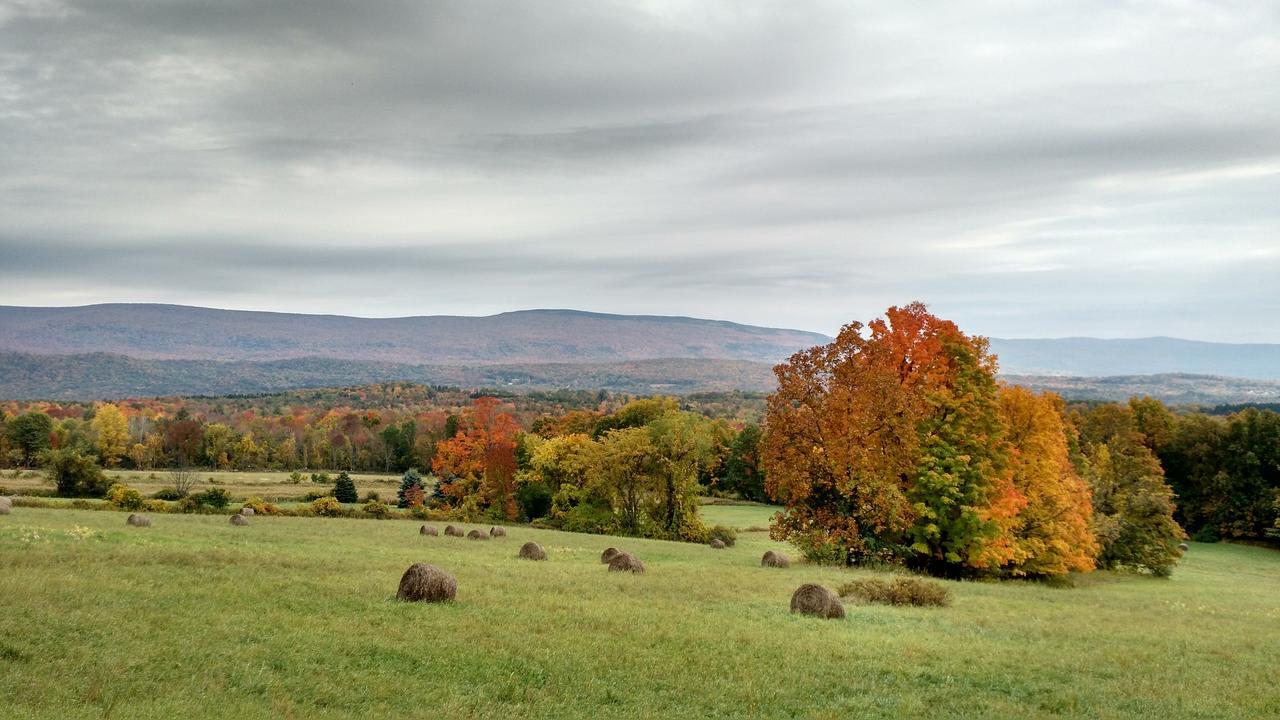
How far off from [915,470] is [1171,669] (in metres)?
19.9

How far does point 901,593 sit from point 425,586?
15573 millimetres

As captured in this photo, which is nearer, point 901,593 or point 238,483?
point 901,593

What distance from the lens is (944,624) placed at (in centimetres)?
2369

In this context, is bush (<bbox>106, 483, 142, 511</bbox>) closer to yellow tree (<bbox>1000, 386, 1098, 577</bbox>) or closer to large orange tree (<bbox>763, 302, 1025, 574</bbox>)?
large orange tree (<bbox>763, 302, 1025, 574</bbox>)

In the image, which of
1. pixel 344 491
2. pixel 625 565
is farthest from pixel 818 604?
pixel 344 491

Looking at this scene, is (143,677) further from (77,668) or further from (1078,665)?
(1078,665)

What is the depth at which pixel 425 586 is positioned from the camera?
845 inches

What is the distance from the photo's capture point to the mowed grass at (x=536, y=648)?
14.0m

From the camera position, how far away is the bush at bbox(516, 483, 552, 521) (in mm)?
76938

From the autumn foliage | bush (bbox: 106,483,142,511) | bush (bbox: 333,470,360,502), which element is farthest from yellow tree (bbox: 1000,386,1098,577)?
bush (bbox: 333,470,360,502)

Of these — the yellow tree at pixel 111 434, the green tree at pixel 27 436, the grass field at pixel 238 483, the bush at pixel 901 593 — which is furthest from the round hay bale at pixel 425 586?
the yellow tree at pixel 111 434

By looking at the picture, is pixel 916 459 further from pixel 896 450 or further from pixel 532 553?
pixel 532 553

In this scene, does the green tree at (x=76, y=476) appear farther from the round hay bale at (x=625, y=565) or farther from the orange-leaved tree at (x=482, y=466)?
the round hay bale at (x=625, y=565)

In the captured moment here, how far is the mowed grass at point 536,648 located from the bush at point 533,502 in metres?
47.0
